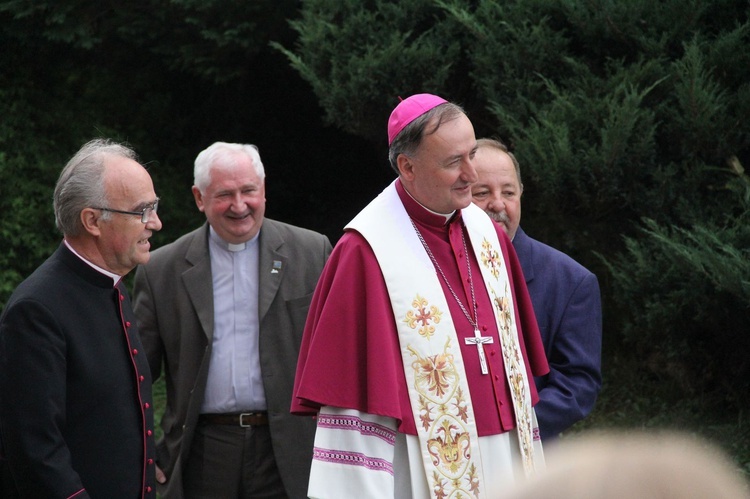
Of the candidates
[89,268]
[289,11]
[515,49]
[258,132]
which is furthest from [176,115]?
[89,268]

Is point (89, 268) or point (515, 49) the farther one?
point (515, 49)

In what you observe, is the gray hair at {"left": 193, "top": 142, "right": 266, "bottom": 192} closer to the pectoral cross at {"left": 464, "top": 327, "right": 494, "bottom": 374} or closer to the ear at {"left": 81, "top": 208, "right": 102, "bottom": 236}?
the ear at {"left": 81, "top": 208, "right": 102, "bottom": 236}

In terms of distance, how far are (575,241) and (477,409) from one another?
3.94 metres

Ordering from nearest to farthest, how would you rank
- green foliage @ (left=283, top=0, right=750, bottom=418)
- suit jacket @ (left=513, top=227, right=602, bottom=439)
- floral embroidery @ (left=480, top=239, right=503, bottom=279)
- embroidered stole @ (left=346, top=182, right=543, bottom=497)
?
1. embroidered stole @ (left=346, top=182, right=543, bottom=497)
2. floral embroidery @ (left=480, top=239, right=503, bottom=279)
3. suit jacket @ (left=513, top=227, right=602, bottom=439)
4. green foliage @ (left=283, top=0, right=750, bottom=418)

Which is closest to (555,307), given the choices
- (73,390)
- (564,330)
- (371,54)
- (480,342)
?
(564,330)

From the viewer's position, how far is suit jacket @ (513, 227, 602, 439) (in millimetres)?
4285

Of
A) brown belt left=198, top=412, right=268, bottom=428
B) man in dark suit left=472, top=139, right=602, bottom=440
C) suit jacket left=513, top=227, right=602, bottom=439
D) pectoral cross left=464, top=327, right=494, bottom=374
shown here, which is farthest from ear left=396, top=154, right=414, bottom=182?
brown belt left=198, top=412, right=268, bottom=428

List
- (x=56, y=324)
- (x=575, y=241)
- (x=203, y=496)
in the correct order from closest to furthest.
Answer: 1. (x=56, y=324)
2. (x=203, y=496)
3. (x=575, y=241)

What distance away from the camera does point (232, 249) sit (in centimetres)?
497

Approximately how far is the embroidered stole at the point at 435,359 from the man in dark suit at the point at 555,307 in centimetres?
37

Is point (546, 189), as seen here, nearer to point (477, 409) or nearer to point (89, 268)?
point (477, 409)

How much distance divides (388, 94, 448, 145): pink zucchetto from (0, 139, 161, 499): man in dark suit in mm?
950

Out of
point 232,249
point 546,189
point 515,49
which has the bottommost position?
point 232,249

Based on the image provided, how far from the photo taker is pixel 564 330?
14.6 ft
